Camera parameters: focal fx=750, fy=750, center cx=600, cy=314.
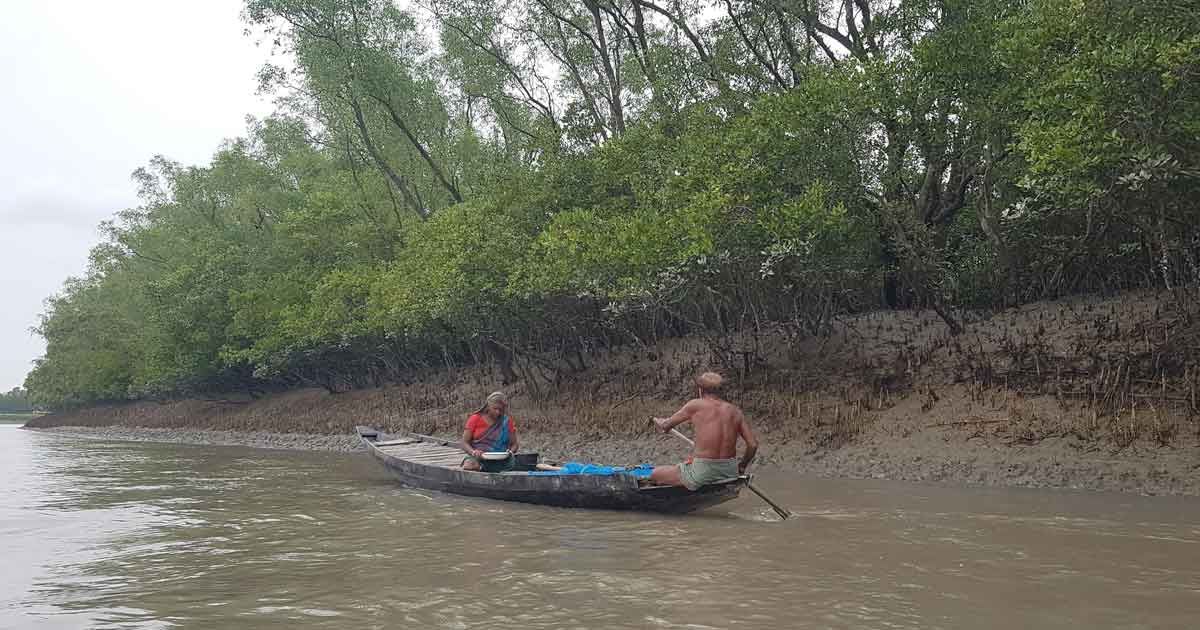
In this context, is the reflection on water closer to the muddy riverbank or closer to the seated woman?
the muddy riverbank

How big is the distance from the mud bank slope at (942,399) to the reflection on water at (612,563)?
120 cm

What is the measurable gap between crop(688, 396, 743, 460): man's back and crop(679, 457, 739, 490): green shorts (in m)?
0.07

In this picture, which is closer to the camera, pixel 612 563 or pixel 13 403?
pixel 612 563

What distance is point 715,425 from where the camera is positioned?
8.19 metres

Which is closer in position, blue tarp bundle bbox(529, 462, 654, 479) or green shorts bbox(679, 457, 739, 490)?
green shorts bbox(679, 457, 739, 490)

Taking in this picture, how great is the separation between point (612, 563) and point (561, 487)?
303 cm

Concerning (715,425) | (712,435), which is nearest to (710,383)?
(715,425)

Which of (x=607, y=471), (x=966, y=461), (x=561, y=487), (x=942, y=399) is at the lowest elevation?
(x=966, y=461)

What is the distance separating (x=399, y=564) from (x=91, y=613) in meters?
2.24

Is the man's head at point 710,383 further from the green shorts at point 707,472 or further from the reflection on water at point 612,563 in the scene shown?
the reflection on water at point 612,563

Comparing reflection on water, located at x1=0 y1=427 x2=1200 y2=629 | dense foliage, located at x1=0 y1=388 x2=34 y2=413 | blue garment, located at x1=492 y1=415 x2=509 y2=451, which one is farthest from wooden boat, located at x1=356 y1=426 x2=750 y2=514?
dense foliage, located at x1=0 y1=388 x2=34 y2=413

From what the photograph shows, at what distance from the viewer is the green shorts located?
27.1ft

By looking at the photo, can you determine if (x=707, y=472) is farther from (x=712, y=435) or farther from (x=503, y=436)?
(x=503, y=436)

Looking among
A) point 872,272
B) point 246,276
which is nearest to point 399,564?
point 872,272
